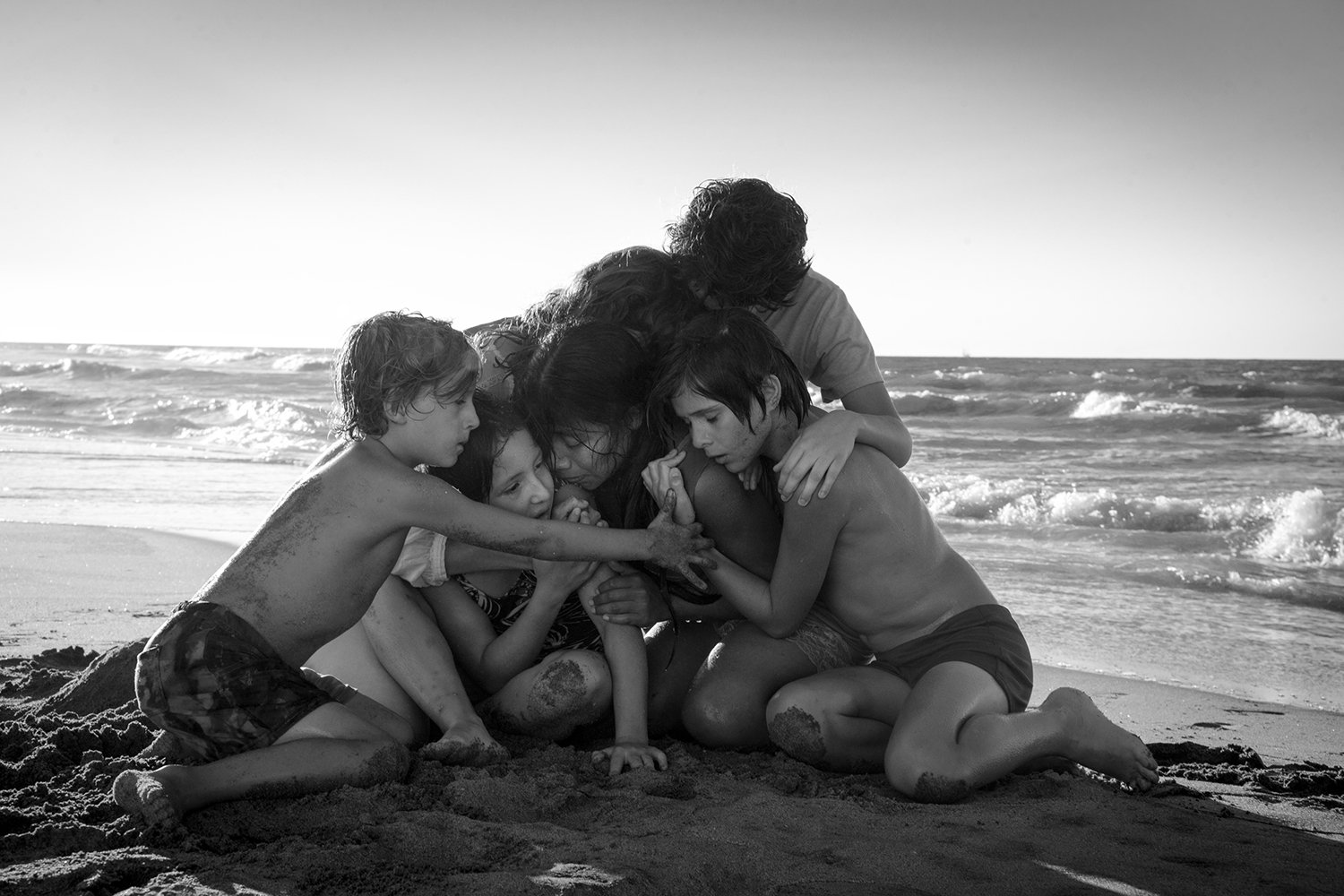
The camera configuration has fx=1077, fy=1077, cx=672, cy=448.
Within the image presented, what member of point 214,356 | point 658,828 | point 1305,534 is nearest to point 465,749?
point 658,828

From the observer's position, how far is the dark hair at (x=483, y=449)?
2855 mm

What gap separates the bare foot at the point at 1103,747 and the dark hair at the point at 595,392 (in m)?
1.19

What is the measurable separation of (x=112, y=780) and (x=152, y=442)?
35.9ft

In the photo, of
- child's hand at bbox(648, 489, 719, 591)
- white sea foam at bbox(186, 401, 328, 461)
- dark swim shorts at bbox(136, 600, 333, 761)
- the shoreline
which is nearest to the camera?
dark swim shorts at bbox(136, 600, 333, 761)

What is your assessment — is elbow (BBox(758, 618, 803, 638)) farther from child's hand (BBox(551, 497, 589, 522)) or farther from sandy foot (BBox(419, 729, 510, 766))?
sandy foot (BBox(419, 729, 510, 766))

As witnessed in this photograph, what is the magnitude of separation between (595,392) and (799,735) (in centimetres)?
105

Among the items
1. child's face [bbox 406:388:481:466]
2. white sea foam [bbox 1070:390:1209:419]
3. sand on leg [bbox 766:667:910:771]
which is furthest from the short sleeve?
white sea foam [bbox 1070:390:1209:419]

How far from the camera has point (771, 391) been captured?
285 centimetres

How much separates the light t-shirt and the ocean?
1.63 meters

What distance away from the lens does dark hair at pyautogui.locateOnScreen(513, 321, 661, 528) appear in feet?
9.46

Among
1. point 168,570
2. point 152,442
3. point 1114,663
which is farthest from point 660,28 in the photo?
point 152,442

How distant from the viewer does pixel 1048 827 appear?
7.61ft

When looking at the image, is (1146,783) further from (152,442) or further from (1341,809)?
(152,442)

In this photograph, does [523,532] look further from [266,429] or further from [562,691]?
[266,429]
